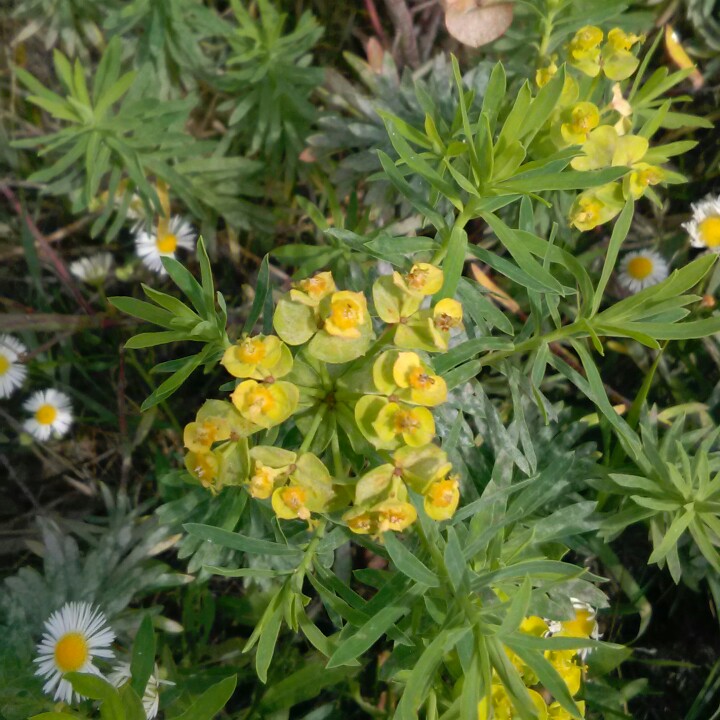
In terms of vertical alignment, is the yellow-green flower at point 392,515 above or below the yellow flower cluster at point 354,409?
below

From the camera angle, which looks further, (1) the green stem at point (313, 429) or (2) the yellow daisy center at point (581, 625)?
(2) the yellow daisy center at point (581, 625)

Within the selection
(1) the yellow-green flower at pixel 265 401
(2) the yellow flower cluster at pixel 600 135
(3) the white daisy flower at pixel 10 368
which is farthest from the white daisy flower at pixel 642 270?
(3) the white daisy flower at pixel 10 368

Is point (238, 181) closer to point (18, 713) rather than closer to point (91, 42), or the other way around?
point (91, 42)

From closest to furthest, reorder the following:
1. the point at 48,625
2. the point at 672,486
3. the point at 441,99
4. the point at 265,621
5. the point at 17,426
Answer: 1. the point at 265,621
2. the point at 672,486
3. the point at 48,625
4. the point at 441,99
5. the point at 17,426

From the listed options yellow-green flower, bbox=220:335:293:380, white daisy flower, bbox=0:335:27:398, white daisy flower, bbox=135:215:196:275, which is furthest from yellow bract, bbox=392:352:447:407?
white daisy flower, bbox=0:335:27:398

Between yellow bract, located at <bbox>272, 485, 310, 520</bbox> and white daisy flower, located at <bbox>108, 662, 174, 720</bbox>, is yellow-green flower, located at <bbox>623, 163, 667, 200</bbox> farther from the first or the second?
white daisy flower, located at <bbox>108, 662, 174, 720</bbox>

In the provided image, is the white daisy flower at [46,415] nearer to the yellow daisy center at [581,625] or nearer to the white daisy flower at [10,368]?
the white daisy flower at [10,368]

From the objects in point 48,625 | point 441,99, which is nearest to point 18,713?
point 48,625
